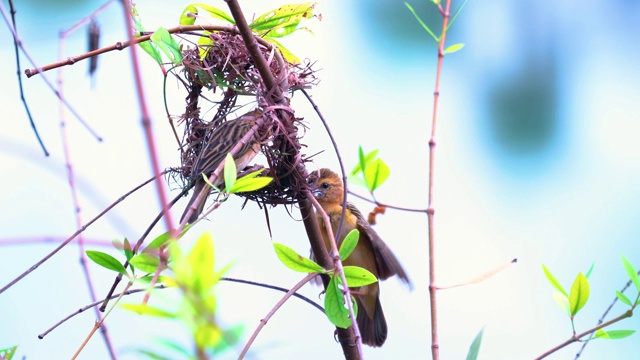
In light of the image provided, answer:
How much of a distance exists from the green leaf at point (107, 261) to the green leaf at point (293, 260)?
0.27m

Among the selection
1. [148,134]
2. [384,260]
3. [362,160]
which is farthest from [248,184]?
[384,260]

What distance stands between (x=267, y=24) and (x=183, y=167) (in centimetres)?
52

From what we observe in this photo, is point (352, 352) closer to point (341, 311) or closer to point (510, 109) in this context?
point (341, 311)

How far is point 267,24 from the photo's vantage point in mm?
1842

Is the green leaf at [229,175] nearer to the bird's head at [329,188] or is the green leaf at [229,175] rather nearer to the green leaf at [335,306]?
the green leaf at [335,306]

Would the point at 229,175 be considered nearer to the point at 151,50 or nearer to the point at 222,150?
the point at 151,50

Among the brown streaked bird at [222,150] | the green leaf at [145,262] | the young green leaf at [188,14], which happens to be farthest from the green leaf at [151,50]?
the green leaf at [145,262]

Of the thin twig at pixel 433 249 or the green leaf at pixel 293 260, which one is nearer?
the thin twig at pixel 433 249

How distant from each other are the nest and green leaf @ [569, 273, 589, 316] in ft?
2.38

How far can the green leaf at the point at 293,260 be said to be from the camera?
1343 mm

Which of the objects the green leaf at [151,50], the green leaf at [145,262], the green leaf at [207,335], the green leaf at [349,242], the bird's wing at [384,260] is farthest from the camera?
the bird's wing at [384,260]

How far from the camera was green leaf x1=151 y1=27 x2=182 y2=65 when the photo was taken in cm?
166

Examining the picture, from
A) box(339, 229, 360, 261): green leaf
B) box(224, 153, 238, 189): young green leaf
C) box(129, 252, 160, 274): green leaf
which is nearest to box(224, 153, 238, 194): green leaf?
box(224, 153, 238, 189): young green leaf

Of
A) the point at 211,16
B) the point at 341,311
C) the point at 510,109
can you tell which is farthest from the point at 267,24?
the point at 510,109
